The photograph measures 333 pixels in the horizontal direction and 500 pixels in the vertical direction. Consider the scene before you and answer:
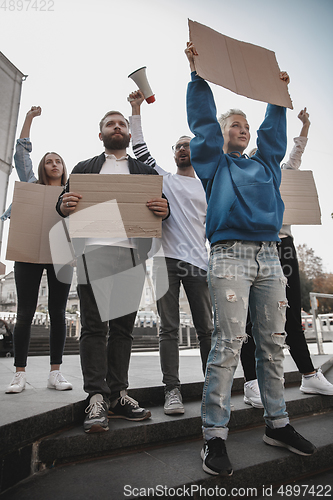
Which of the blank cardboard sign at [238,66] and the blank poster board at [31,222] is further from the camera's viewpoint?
the blank poster board at [31,222]

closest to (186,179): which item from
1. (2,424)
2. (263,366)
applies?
(263,366)

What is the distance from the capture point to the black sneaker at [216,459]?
4.52ft

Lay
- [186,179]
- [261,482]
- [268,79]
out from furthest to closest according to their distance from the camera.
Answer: [186,179] < [268,79] < [261,482]

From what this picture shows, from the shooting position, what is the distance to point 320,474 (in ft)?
5.32

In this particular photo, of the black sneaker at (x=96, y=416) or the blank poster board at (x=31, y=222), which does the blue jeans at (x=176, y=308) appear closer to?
the black sneaker at (x=96, y=416)

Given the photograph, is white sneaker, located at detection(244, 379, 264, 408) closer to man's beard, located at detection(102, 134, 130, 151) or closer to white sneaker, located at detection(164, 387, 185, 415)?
white sneaker, located at detection(164, 387, 185, 415)

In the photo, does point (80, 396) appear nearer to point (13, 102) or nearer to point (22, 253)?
point (22, 253)

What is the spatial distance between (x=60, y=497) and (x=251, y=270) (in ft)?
4.19

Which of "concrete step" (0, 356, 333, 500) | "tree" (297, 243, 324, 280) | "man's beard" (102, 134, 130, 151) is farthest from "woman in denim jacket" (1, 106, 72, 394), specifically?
"tree" (297, 243, 324, 280)

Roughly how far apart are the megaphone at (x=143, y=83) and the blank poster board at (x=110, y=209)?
3.82ft

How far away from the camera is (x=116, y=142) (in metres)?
2.24

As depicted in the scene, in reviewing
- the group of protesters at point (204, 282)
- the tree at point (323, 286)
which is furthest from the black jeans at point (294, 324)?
the tree at point (323, 286)

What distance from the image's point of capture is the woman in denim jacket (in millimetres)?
2301

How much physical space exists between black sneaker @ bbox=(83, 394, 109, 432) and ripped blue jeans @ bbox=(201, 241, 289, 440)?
509 mm
